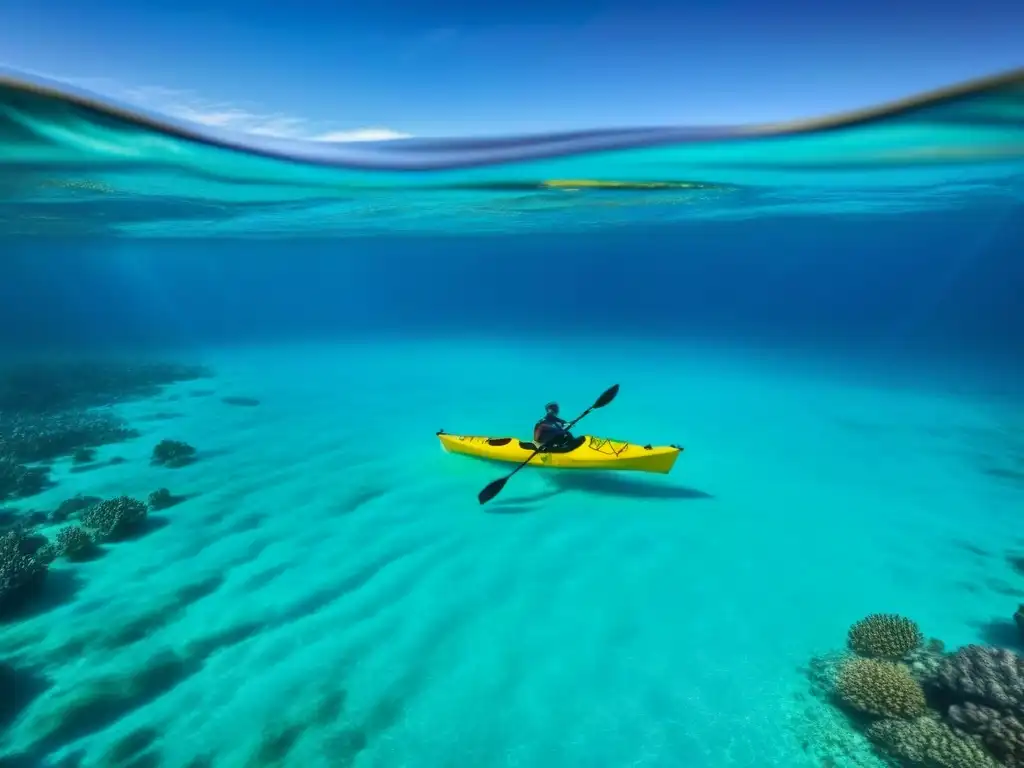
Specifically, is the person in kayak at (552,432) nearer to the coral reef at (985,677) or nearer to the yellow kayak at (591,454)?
the yellow kayak at (591,454)

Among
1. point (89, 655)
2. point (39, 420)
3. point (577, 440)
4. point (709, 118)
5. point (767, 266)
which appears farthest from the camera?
point (767, 266)

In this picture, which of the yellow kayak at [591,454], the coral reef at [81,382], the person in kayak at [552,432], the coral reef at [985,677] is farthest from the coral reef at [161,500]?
the coral reef at [985,677]

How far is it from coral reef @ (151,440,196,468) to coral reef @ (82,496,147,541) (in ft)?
10.1

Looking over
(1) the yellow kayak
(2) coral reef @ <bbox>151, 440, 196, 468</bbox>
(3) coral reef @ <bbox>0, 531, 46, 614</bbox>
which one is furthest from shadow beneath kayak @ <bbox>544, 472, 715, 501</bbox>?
(2) coral reef @ <bbox>151, 440, 196, 468</bbox>

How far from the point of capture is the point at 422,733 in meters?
6.03

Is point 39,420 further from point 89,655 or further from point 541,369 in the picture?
point 541,369

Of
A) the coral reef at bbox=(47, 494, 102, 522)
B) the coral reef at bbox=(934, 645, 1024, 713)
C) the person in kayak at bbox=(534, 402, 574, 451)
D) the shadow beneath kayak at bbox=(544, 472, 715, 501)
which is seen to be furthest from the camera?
the shadow beneath kayak at bbox=(544, 472, 715, 501)

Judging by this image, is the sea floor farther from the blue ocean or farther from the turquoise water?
the turquoise water

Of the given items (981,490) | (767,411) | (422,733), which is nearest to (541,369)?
(767,411)

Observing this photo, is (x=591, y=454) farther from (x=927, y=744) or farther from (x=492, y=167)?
(x=492, y=167)

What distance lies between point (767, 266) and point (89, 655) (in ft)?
398

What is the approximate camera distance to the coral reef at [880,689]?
6.16 meters

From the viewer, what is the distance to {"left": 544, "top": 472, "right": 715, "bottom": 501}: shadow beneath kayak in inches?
470

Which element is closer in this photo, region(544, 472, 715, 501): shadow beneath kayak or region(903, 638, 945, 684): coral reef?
region(903, 638, 945, 684): coral reef
